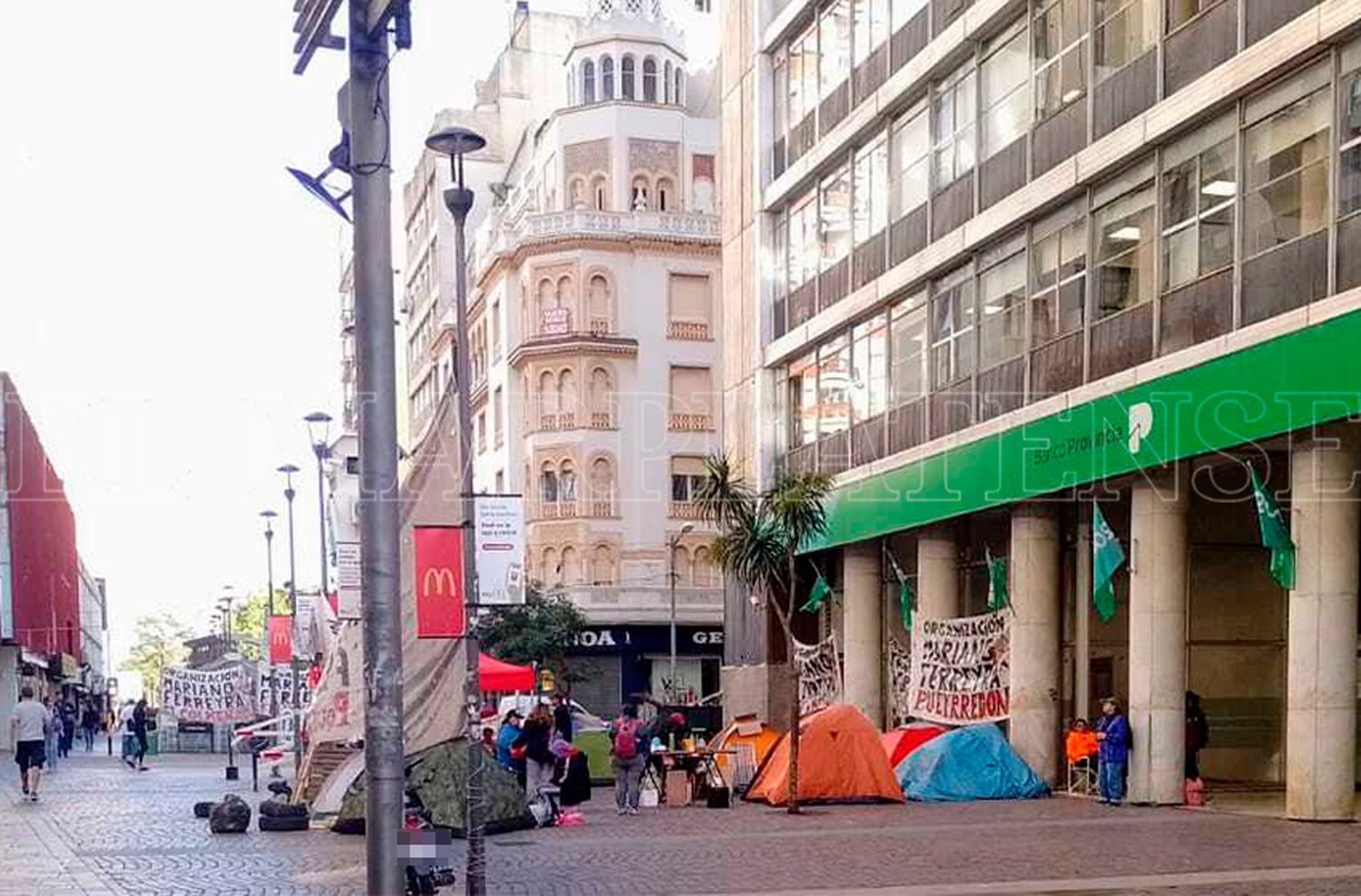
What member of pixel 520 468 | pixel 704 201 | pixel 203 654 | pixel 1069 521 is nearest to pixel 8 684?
pixel 203 654

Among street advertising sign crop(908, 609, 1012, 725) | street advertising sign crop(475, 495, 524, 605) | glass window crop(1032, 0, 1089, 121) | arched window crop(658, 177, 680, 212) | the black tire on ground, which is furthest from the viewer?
arched window crop(658, 177, 680, 212)

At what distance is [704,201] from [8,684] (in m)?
29.7

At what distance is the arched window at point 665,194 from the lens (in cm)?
6019

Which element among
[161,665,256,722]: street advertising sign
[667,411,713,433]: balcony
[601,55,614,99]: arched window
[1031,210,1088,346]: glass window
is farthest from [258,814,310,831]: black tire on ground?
[601,55,614,99]: arched window

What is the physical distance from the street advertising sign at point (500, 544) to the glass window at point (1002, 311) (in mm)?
15456

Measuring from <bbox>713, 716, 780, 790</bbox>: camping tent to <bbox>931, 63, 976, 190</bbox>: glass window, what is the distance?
10.4m

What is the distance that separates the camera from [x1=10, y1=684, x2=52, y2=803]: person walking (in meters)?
25.3

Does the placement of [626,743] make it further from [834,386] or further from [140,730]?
[140,730]

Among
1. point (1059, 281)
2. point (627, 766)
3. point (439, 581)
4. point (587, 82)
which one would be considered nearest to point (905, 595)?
point (1059, 281)

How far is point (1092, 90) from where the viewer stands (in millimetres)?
24875

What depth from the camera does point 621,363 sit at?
59281 mm

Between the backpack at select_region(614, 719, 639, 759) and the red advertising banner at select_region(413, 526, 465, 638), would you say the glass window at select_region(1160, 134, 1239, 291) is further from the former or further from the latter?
the red advertising banner at select_region(413, 526, 465, 638)

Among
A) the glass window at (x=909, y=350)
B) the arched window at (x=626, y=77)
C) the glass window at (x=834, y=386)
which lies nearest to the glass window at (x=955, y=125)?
the glass window at (x=909, y=350)

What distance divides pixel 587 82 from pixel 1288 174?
141 ft
